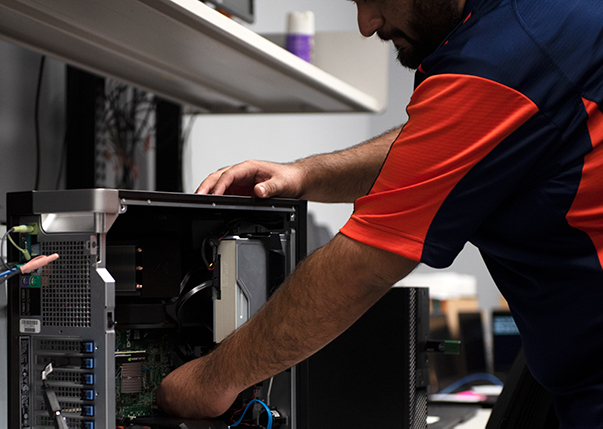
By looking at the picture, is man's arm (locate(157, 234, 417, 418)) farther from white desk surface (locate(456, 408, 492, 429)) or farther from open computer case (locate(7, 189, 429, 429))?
white desk surface (locate(456, 408, 492, 429))

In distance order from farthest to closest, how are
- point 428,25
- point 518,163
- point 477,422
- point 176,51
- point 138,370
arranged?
point 477,422 < point 176,51 < point 138,370 < point 428,25 < point 518,163

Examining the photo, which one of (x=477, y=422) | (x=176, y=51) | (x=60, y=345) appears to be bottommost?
(x=477, y=422)

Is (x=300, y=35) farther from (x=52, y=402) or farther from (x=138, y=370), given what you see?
(x=52, y=402)

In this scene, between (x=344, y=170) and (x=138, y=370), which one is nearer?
(x=138, y=370)

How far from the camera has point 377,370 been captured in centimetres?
120

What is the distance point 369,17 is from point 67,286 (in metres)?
0.52

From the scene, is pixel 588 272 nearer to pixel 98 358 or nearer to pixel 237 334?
pixel 237 334

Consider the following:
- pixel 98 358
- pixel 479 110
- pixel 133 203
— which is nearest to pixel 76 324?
pixel 98 358

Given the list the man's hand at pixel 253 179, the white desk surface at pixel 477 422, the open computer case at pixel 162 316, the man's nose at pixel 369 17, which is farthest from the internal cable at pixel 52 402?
the white desk surface at pixel 477 422

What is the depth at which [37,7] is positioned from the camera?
43.5 inches

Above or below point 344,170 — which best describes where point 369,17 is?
above

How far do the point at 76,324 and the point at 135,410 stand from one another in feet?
0.76

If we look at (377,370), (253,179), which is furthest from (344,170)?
(377,370)

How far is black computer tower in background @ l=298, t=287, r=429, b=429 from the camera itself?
3.87 ft
